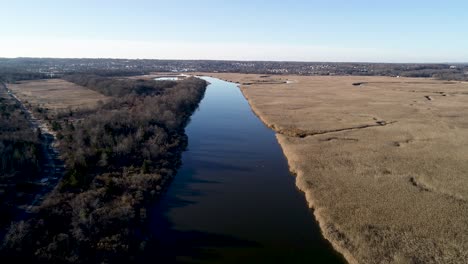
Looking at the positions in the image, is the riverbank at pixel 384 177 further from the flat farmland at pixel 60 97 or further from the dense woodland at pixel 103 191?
Answer: the flat farmland at pixel 60 97

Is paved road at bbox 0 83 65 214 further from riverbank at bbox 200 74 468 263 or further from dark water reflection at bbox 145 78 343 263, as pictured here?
riverbank at bbox 200 74 468 263

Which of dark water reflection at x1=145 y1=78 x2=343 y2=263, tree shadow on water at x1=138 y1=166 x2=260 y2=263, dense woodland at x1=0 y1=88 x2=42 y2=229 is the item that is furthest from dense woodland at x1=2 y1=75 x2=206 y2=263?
dense woodland at x1=0 y1=88 x2=42 y2=229

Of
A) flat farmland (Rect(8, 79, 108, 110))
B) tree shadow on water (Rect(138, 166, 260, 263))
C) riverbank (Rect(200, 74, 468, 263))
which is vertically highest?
flat farmland (Rect(8, 79, 108, 110))

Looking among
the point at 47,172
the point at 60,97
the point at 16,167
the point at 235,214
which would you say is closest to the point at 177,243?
the point at 235,214

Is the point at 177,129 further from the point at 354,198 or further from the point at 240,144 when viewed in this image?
the point at 354,198

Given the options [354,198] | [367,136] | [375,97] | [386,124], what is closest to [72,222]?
[354,198]

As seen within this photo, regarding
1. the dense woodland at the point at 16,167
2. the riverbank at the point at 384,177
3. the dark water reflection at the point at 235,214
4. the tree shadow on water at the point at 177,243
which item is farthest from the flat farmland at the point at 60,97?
the tree shadow on water at the point at 177,243
